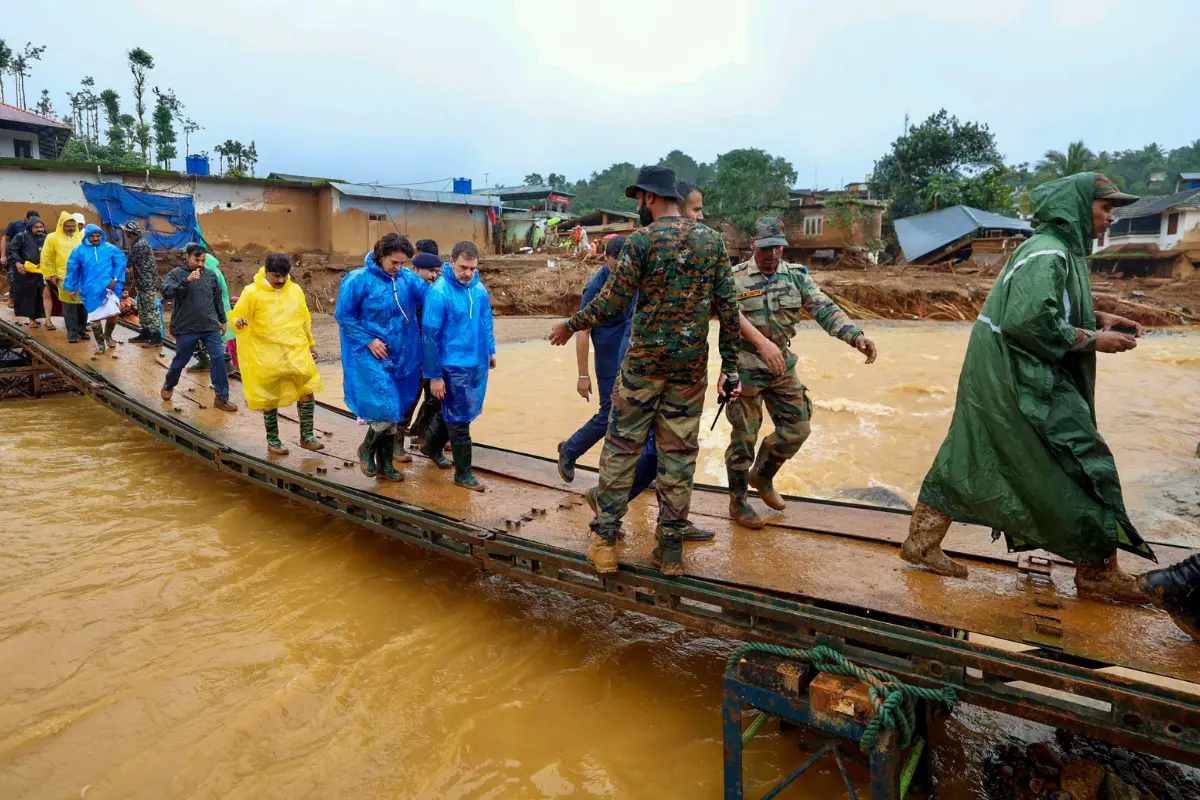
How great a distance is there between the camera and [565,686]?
150 inches

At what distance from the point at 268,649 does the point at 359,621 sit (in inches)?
20.7

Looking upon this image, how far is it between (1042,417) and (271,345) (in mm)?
4904

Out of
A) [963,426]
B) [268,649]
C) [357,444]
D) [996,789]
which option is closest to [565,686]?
[268,649]

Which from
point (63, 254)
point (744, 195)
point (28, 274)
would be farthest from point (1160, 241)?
point (28, 274)

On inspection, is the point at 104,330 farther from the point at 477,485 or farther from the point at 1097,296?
the point at 1097,296

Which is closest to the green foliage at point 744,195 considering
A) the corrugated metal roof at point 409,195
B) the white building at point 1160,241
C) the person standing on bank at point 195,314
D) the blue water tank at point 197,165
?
the corrugated metal roof at point 409,195

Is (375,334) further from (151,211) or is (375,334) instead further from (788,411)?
(151,211)

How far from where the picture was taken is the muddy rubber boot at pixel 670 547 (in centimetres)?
338

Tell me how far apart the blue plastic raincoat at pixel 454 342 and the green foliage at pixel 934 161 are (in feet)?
110

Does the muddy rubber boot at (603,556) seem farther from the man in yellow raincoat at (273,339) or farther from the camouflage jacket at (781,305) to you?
the man in yellow raincoat at (273,339)

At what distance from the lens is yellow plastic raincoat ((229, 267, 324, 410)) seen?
5.40 m

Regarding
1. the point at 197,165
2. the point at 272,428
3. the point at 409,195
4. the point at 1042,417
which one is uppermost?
the point at 197,165

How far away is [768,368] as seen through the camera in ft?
12.7

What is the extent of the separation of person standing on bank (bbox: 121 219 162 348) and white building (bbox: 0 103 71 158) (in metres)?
22.3
